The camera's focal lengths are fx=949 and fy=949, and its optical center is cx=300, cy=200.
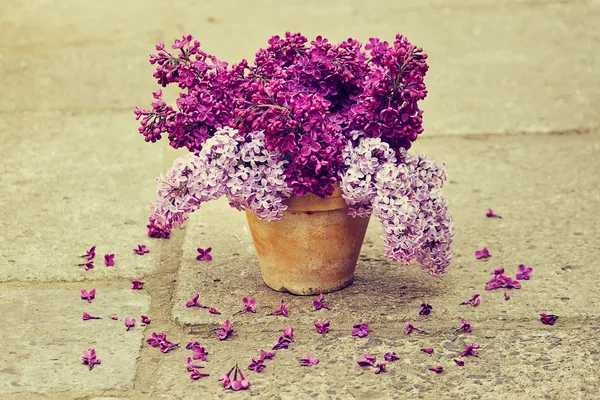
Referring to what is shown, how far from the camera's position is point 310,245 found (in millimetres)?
2619

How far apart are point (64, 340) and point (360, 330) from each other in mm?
776

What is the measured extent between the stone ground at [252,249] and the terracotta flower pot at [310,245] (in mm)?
60

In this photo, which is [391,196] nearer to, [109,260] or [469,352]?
[469,352]

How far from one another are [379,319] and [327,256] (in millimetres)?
231

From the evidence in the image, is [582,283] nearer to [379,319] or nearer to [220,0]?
[379,319]

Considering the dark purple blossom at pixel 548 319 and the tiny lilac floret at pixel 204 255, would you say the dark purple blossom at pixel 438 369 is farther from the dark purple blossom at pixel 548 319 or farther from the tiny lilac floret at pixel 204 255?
the tiny lilac floret at pixel 204 255

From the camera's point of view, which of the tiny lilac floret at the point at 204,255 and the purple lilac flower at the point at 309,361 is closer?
the purple lilac flower at the point at 309,361

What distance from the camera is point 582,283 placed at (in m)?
2.75

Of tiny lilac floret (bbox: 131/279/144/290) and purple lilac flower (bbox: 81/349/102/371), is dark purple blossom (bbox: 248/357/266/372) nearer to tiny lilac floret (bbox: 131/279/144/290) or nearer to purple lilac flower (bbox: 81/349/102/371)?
purple lilac flower (bbox: 81/349/102/371)

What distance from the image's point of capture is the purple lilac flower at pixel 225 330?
2492 mm

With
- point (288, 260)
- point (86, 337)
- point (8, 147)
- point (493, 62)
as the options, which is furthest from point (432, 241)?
point (493, 62)

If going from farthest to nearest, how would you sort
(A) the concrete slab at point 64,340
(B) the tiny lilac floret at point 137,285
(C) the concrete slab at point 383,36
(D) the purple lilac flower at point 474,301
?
(C) the concrete slab at point 383,36 → (B) the tiny lilac floret at point 137,285 → (D) the purple lilac flower at point 474,301 → (A) the concrete slab at point 64,340

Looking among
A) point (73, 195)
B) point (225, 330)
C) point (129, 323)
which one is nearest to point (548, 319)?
point (225, 330)

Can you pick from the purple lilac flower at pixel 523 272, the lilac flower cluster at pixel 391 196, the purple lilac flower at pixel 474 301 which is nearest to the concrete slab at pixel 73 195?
the lilac flower cluster at pixel 391 196
